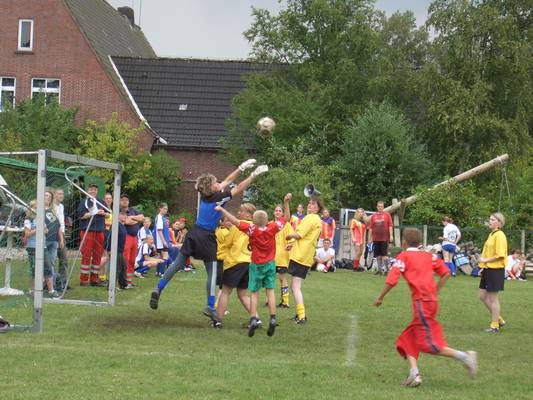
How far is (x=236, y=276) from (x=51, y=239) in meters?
4.19

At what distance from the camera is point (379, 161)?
35.2 meters

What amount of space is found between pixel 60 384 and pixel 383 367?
3608mm

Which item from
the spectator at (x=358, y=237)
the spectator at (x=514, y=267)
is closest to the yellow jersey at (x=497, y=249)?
the spectator at (x=358, y=237)

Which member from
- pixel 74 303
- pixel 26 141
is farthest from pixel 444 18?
pixel 74 303

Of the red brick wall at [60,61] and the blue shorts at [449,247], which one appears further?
the red brick wall at [60,61]

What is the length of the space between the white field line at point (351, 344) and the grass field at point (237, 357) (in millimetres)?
17

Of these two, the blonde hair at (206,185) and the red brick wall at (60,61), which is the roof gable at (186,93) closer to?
the red brick wall at (60,61)

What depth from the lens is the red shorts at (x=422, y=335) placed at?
30.3 feet

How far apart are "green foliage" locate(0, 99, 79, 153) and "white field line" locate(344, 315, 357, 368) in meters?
23.3

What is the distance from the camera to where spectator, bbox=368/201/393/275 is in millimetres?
26438

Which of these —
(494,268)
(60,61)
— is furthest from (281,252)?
(60,61)

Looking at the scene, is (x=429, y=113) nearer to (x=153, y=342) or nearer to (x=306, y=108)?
(x=306, y=108)

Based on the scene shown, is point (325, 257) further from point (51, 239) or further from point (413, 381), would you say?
point (413, 381)

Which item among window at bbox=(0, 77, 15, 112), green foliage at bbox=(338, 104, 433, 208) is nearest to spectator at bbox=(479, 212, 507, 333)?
green foliage at bbox=(338, 104, 433, 208)
